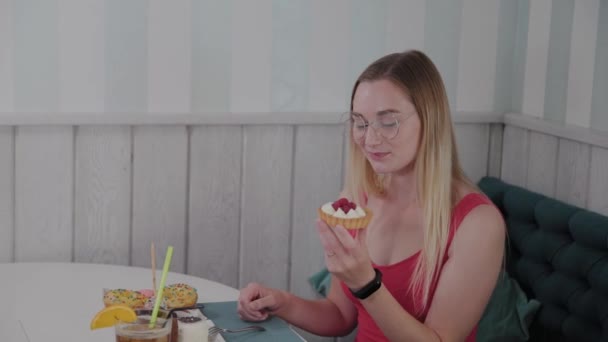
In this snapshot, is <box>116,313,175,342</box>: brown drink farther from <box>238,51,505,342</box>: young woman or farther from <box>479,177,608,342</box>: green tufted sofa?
<box>479,177,608,342</box>: green tufted sofa

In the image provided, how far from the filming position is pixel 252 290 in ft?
7.45

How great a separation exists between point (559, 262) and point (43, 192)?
1.66 m

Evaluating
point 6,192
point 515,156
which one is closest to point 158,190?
point 6,192

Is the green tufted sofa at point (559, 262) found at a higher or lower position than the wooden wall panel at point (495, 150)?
lower

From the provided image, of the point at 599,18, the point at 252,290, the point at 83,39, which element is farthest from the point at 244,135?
the point at 599,18

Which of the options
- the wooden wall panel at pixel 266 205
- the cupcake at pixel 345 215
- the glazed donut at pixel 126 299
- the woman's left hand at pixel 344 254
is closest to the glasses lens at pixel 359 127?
the cupcake at pixel 345 215

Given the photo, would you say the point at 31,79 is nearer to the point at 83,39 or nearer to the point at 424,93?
the point at 83,39

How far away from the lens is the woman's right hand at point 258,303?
7.28 feet

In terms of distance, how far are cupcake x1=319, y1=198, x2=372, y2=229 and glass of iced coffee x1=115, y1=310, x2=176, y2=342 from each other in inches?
17.8

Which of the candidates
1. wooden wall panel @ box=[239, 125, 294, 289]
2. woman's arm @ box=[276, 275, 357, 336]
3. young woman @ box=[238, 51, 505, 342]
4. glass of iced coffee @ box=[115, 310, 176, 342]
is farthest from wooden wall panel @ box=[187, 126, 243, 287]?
glass of iced coffee @ box=[115, 310, 176, 342]

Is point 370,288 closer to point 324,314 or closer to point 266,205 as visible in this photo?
point 324,314

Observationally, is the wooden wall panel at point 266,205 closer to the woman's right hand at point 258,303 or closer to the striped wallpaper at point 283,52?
the striped wallpaper at point 283,52

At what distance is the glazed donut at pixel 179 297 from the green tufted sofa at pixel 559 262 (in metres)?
1.14

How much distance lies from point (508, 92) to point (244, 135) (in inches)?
41.0
